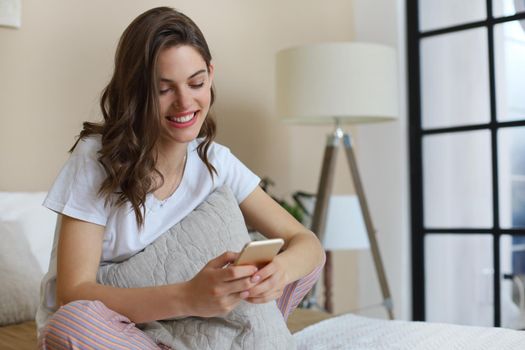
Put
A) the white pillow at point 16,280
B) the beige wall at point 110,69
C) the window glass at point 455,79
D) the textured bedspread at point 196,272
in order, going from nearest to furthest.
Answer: the textured bedspread at point 196,272
the white pillow at point 16,280
the beige wall at point 110,69
the window glass at point 455,79

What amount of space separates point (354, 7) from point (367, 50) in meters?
0.95

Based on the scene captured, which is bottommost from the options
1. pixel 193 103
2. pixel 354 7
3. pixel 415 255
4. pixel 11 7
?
pixel 415 255

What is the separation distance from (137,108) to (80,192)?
0.22 m

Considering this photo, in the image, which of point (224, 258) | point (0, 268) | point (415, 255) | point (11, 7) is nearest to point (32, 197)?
point (0, 268)

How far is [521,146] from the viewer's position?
3316mm

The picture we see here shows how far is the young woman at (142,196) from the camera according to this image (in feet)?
4.52

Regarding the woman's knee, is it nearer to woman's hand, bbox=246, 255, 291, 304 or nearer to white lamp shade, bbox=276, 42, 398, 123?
woman's hand, bbox=246, 255, 291, 304

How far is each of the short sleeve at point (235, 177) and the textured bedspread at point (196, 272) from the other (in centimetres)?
15

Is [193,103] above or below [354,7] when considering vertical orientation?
below

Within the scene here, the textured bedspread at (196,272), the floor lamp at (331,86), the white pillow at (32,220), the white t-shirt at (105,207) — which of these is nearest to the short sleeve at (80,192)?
the white t-shirt at (105,207)

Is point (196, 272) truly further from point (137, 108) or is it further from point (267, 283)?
point (137, 108)

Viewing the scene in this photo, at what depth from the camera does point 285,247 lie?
1.81 metres

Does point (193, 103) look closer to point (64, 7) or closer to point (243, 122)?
point (64, 7)

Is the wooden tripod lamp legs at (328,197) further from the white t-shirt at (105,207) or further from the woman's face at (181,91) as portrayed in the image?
the woman's face at (181,91)
